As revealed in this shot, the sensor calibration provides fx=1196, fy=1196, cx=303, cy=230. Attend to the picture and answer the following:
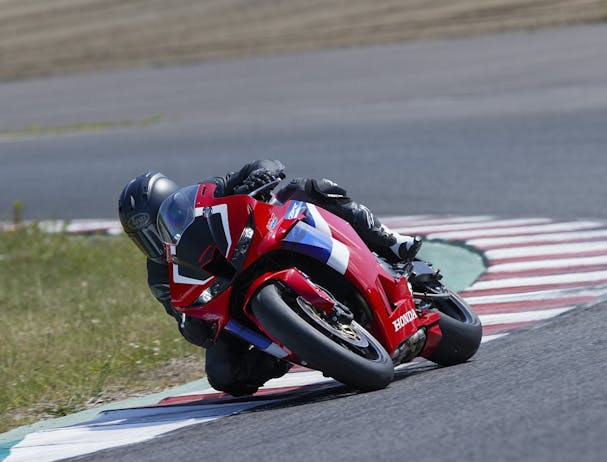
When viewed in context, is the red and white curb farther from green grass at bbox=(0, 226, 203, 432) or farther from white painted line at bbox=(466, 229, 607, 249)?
green grass at bbox=(0, 226, 203, 432)

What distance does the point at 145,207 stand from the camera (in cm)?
557

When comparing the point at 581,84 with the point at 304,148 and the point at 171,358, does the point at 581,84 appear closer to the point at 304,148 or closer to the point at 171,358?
the point at 304,148

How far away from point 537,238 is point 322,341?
4.80 metres

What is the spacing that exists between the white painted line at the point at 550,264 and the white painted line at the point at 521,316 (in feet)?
4.32

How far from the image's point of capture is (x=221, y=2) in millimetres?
34375

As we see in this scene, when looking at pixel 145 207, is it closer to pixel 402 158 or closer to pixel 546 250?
pixel 546 250

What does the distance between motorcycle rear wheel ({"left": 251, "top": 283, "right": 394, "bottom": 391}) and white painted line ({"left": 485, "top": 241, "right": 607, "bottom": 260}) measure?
3.80 m

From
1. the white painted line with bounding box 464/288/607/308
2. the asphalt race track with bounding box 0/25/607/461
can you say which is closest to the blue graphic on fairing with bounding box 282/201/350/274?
the asphalt race track with bounding box 0/25/607/461

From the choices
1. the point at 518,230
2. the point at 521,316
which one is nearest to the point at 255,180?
the point at 521,316

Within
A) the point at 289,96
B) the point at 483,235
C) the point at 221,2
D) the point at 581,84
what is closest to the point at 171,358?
the point at 483,235

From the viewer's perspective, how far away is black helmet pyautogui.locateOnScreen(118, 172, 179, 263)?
5574 millimetres

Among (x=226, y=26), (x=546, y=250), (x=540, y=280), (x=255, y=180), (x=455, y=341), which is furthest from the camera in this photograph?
(x=226, y=26)

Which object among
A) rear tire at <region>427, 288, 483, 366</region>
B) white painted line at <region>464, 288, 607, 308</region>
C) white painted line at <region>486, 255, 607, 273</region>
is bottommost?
white painted line at <region>486, 255, 607, 273</region>

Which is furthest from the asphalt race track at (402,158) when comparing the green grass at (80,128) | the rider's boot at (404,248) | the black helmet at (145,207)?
the black helmet at (145,207)
